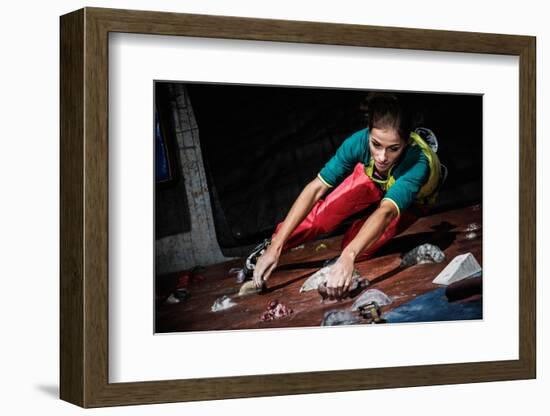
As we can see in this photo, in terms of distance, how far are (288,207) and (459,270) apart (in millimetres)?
773

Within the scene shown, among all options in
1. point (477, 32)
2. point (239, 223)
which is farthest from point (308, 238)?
point (477, 32)

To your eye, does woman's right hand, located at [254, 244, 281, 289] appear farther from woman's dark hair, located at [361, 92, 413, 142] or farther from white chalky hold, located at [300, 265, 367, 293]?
woman's dark hair, located at [361, 92, 413, 142]

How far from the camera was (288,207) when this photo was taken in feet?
17.0

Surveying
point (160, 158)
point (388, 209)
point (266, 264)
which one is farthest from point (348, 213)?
point (160, 158)

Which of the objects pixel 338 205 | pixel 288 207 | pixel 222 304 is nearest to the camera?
pixel 222 304

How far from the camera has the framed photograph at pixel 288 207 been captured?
4828 mm

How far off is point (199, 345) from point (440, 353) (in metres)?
1.01

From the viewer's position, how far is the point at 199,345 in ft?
16.4

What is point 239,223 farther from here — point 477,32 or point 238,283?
point 477,32

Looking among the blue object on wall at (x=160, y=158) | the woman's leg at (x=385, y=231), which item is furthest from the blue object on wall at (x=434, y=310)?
the blue object on wall at (x=160, y=158)

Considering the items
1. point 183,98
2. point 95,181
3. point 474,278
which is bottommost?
point 474,278

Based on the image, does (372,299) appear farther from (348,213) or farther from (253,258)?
(253,258)

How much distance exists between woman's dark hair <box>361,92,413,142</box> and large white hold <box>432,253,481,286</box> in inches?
20.9

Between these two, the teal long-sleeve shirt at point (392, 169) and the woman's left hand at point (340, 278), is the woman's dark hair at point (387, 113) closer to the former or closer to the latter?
the teal long-sleeve shirt at point (392, 169)
